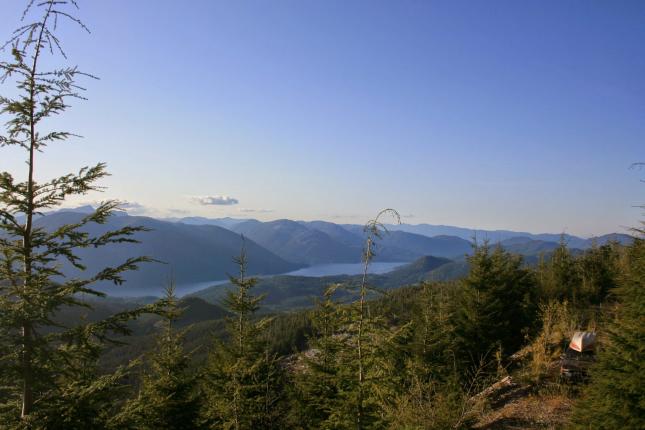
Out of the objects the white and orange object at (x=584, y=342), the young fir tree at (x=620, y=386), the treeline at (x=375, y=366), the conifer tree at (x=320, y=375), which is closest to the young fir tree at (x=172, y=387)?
the treeline at (x=375, y=366)

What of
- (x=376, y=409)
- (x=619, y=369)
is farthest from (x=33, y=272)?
(x=619, y=369)

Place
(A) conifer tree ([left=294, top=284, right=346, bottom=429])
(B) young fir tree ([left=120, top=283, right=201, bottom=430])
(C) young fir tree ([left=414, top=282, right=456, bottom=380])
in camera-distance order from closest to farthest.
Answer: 1. (A) conifer tree ([left=294, top=284, right=346, bottom=429])
2. (B) young fir tree ([left=120, top=283, right=201, bottom=430])
3. (C) young fir tree ([left=414, top=282, right=456, bottom=380])

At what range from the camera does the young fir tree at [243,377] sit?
43.1ft

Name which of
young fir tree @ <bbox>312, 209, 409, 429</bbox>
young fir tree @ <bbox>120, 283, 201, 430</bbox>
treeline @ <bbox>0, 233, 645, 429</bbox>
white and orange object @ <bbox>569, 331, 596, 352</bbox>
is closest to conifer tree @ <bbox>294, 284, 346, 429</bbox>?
treeline @ <bbox>0, 233, 645, 429</bbox>

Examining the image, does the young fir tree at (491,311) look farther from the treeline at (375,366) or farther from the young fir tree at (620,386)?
the young fir tree at (620,386)

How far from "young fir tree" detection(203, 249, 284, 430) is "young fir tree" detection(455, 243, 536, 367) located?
32.8 feet

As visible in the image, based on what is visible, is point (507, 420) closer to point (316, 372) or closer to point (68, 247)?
point (316, 372)

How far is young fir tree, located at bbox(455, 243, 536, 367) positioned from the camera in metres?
18.6

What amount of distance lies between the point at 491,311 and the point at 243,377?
Answer: 13431 mm

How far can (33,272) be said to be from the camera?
6.29 metres

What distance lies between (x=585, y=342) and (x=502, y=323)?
6.94 metres

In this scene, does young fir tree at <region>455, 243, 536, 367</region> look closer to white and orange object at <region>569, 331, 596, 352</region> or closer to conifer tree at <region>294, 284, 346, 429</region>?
white and orange object at <region>569, 331, 596, 352</region>

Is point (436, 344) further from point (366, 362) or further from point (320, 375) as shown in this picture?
point (366, 362)

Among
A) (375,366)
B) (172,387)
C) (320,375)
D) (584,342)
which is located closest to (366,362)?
(375,366)
